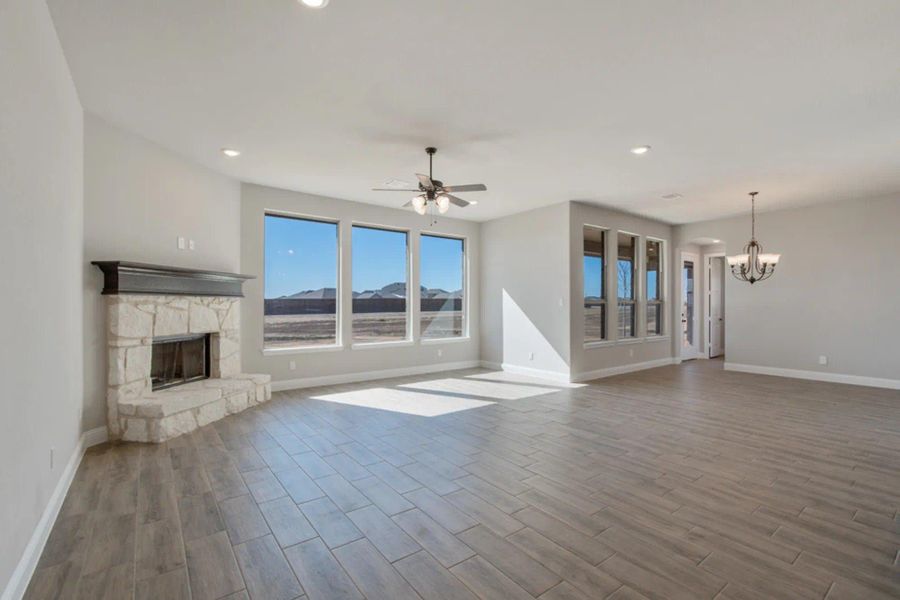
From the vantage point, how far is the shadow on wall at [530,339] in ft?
22.3

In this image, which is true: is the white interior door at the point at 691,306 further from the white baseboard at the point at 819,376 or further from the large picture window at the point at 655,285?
the white baseboard at the point at 819,376

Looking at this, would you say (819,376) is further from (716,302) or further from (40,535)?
(40,535)

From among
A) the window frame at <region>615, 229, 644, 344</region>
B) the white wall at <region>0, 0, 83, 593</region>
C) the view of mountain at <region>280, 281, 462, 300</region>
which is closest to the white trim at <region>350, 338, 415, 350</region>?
the view of mountain at <region>280, 281, 462, 300</region>

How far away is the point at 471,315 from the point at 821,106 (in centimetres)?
578

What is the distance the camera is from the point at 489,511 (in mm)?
2586

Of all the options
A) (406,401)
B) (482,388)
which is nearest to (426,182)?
(406,401)

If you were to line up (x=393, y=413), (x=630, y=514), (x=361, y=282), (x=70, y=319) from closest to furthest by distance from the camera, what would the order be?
1. (x=630, y=514)
2. (x=70, y=319)
3. (x=393, y=413)
4. (x=361, y=282)

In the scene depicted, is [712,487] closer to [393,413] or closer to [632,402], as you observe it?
[632,402]

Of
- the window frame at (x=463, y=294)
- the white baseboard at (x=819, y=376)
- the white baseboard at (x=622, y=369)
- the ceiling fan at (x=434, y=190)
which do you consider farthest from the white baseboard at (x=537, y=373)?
the ceiling fan at (x=434, y=190)

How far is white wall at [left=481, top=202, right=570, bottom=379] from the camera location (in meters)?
6.75

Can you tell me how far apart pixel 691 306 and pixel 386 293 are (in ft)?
23.0

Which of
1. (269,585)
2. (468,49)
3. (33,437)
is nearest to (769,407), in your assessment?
(468,49)

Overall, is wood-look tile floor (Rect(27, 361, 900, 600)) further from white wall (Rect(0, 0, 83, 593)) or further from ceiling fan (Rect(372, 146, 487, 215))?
ceiling fan (Rect(372, 146, 487, 215))

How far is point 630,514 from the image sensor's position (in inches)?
100
